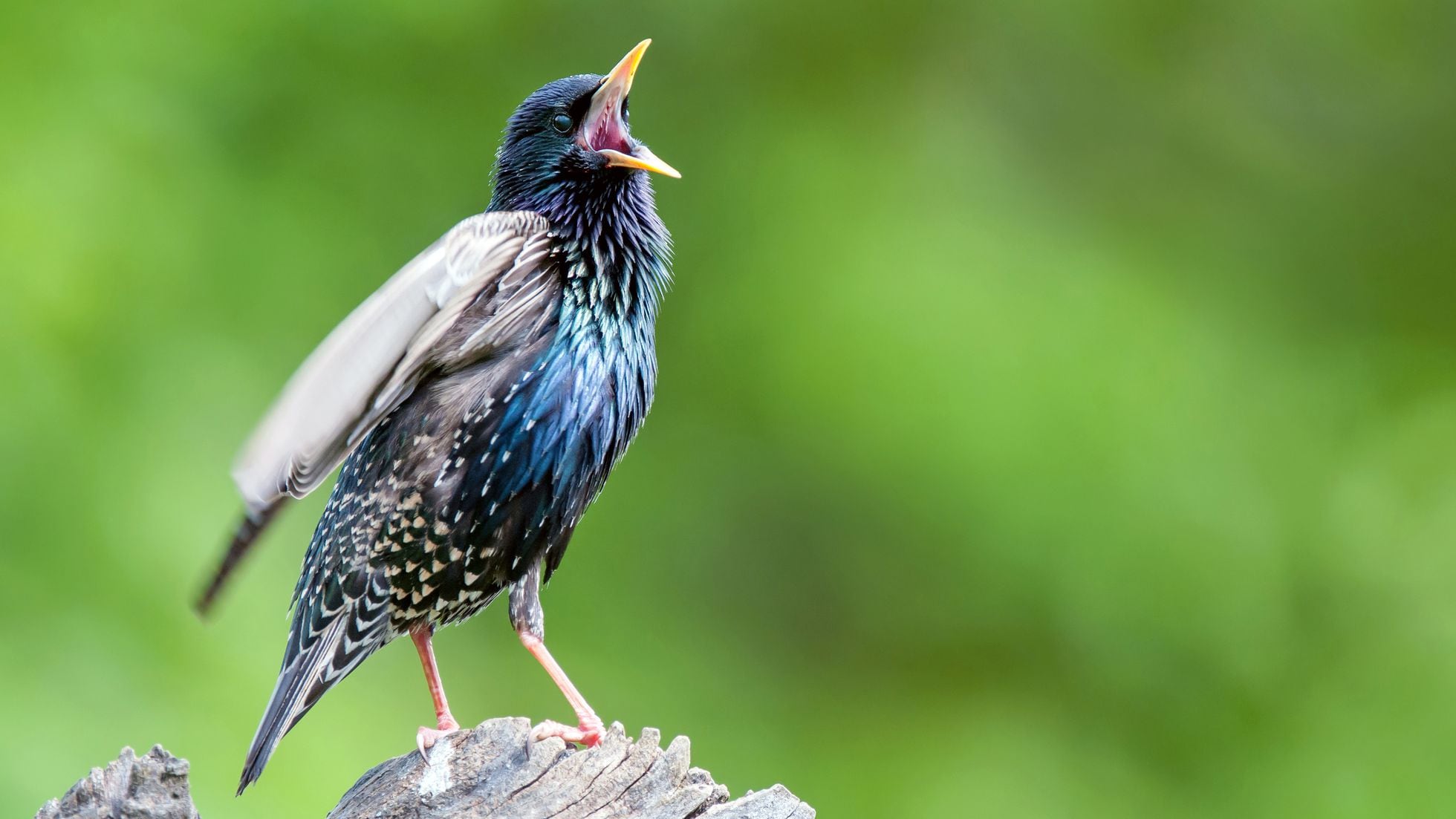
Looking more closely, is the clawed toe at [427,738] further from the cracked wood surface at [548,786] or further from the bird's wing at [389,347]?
the bird's wing at [389,347]

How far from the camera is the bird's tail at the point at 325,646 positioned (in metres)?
3.92

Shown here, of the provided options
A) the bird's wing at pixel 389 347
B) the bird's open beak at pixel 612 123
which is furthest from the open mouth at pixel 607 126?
the bird's wing at pixel 389 347

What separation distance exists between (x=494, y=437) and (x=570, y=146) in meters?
0.84

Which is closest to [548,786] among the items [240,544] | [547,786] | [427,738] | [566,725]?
[547,786]

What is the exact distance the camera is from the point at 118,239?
6.45 m

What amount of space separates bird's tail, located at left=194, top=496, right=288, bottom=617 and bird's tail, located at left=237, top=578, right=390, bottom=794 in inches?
24.9

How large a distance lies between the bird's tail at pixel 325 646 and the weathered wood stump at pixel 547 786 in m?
0.51

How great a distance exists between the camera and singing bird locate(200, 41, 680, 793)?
12.8 feet

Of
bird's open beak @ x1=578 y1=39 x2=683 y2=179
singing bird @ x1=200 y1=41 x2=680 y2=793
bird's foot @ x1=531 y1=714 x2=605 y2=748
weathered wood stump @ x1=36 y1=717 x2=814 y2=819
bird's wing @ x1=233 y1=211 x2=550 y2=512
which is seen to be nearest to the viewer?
bird's wing @ x1=233 y1=211 x2=550 y2=512

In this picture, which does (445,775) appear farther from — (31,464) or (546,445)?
(31,464)

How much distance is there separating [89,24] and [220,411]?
167 centimetres

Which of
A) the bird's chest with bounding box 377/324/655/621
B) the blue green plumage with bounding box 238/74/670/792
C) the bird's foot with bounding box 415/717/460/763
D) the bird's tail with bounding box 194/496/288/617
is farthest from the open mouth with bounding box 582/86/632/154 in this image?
the bird's foot with bounding box 415/717/460/763

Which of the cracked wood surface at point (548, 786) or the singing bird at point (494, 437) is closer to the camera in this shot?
the cracked wood surface at point (548, 786)

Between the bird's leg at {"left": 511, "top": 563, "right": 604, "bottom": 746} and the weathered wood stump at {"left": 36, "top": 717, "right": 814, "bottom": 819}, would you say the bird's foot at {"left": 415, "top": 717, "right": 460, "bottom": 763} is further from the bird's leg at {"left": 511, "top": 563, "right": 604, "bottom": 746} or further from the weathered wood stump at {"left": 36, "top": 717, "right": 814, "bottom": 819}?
the bird's leg at {"left": 511, "top": 563, "right": 604, "bottom": 746}
